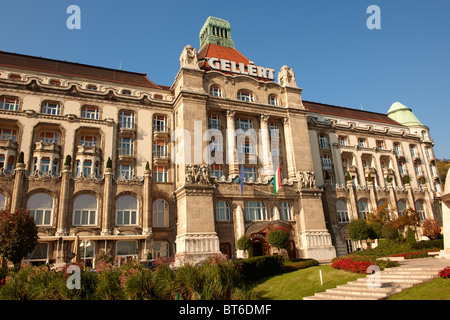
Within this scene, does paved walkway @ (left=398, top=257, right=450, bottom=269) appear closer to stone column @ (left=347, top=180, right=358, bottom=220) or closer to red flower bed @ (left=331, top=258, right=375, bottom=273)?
red flower bed @ (left=331, top=258, right=375, bottom=273)

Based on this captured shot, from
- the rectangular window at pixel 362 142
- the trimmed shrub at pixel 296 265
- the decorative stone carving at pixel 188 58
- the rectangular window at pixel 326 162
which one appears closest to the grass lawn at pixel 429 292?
the trimmed shrub at pixel 296 265

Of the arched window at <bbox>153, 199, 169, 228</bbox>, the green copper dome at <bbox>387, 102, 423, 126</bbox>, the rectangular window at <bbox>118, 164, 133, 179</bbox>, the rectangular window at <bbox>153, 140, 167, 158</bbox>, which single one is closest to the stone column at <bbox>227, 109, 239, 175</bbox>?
the rectangular window at <bbox>153, 140, 167, 158</bbox>

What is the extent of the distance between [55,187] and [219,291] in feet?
97.4

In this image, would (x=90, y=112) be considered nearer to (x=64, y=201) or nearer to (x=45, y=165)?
(x=45, y=165)

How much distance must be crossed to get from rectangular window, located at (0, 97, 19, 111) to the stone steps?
143 ft

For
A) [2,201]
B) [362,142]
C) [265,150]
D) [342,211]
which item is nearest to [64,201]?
[2,201]

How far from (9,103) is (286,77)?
4105 cm

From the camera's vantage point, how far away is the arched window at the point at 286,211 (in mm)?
47438

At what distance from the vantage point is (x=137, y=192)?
4388 cm

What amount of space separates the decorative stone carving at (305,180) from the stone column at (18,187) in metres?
35.6

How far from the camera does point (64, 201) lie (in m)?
39.5

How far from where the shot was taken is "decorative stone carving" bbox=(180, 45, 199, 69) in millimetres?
49519

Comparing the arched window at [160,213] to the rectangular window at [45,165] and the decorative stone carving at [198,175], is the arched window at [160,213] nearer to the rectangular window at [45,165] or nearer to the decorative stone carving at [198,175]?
the decorative stone carving at [198,175]
